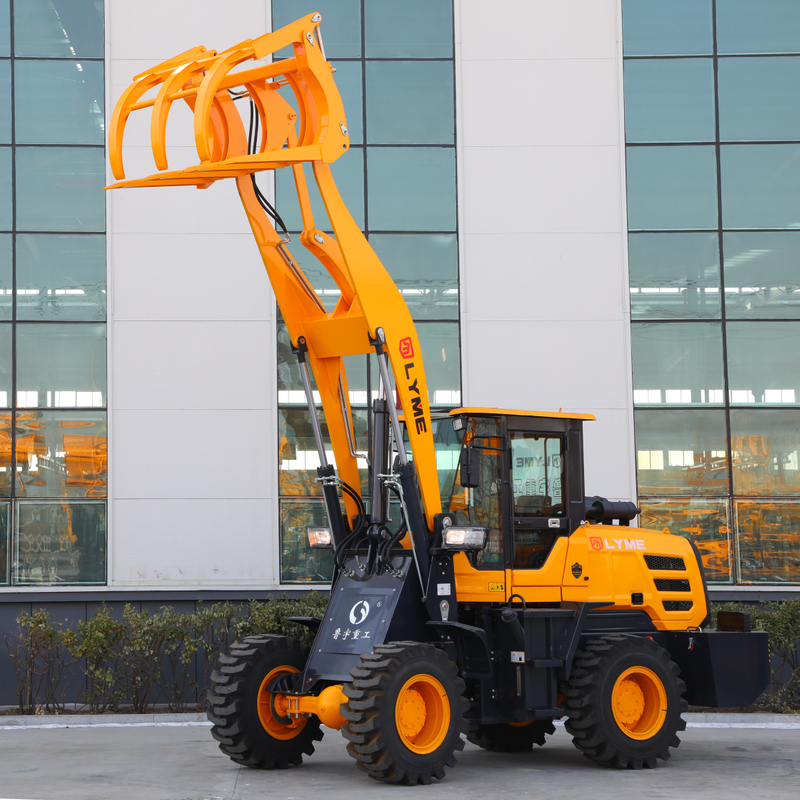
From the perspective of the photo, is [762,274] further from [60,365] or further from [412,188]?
[60,365]

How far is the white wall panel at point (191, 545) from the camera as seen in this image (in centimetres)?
1453

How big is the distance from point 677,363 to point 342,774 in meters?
8.89

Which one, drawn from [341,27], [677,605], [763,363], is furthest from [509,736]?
[341,27]

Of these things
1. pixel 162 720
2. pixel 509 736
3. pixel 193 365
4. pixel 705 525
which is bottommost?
pixel 162 720

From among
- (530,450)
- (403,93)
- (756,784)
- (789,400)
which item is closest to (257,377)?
(403,93)

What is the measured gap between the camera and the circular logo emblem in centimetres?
888

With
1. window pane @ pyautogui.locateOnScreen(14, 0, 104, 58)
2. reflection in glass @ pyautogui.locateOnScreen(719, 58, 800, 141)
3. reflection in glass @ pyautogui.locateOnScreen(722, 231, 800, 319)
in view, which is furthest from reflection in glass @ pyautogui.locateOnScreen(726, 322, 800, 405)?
window pane @ pyautogui.locateOnScreen(14, 0, 104, 58)

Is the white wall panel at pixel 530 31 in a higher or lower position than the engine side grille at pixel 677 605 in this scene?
higher

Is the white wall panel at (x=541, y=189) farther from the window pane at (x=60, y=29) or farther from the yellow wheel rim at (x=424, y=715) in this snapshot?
the yellow wheel rim at (x=424, y=715)

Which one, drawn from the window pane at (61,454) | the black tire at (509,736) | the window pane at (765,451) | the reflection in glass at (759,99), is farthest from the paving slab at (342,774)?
the reflection in glass at (759,99)

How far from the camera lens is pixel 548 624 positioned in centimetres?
916

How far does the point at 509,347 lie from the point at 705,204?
3.74m

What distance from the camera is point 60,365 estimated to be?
15.0m

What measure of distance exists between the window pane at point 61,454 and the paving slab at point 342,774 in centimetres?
423
